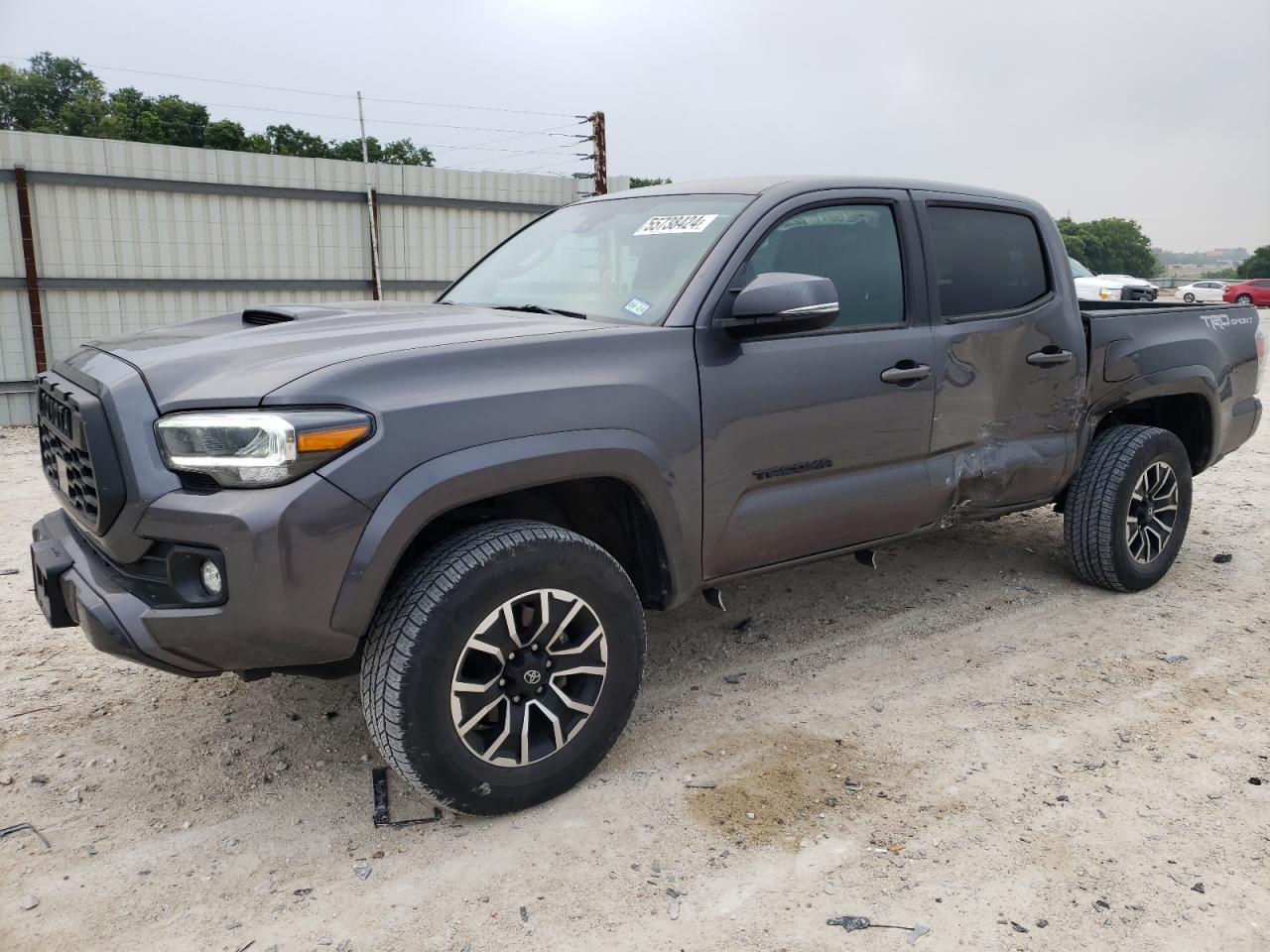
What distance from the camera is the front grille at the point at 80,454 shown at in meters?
2.42

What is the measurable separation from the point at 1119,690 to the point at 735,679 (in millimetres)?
1417

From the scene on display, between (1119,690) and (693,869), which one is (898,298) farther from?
(693,869)

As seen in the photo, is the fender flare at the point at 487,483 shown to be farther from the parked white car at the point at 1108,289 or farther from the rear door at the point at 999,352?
the parked white car at the point at 1108,289

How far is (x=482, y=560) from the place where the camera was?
101 inches

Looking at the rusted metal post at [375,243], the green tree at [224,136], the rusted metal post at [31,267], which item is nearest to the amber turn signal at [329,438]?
the rusted metal post at [31,267]

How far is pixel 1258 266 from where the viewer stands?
2603 inches

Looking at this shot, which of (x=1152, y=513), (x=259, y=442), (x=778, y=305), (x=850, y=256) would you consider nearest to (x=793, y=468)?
(x=778, y=305)

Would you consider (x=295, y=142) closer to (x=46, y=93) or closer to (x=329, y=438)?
(x=46, y=93)

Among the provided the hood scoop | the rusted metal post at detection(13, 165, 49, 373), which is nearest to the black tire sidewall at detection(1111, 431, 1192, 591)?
the hood scoop

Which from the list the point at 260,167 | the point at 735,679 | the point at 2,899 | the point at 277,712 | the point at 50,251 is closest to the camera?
the point at 2,899

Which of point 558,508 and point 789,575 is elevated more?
point 558,508

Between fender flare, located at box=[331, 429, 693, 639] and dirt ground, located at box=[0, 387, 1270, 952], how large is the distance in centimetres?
71

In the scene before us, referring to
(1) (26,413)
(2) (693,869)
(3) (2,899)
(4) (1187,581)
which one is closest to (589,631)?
(2) (693,869)

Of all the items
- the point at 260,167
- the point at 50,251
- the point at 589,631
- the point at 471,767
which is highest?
the point at 260,167
